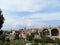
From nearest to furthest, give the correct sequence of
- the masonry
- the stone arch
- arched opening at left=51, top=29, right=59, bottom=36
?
the masonry, the stone arch, arched opening at left=51, top=29, right=59, bottom=36

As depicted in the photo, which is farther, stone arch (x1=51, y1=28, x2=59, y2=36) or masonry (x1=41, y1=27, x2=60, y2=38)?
stone arch (x1=51, y1=28, x2=59, y2=36)

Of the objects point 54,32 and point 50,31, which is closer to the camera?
point 50,31

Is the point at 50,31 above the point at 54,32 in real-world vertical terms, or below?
above

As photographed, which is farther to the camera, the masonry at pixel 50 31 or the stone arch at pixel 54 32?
the stone arch at pixel 54 32

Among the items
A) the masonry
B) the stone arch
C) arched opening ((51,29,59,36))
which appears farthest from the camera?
arched opening ((51,29,59,36))

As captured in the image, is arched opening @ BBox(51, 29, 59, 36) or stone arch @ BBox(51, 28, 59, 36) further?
arched opening @ BBox(51, 29, 59, 36)

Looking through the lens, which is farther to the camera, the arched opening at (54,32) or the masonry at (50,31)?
the arched opening at (54,32)

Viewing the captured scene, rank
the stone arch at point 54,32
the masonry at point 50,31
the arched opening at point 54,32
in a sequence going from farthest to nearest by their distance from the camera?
the arched opening at point 54,32 → the stone arch at point 54,32 → the masonry at point 50,31

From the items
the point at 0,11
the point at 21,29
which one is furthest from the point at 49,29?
the point at 0,11

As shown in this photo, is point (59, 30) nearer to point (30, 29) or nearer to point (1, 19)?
point (30, 29)

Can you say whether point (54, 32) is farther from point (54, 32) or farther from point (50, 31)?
point (50, 31)

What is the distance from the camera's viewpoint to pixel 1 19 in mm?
32781

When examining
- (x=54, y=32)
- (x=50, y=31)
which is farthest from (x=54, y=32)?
(x=50, y=31)

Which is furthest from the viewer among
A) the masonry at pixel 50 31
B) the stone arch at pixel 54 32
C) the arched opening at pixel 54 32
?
the arched opening at pixel 54 32
